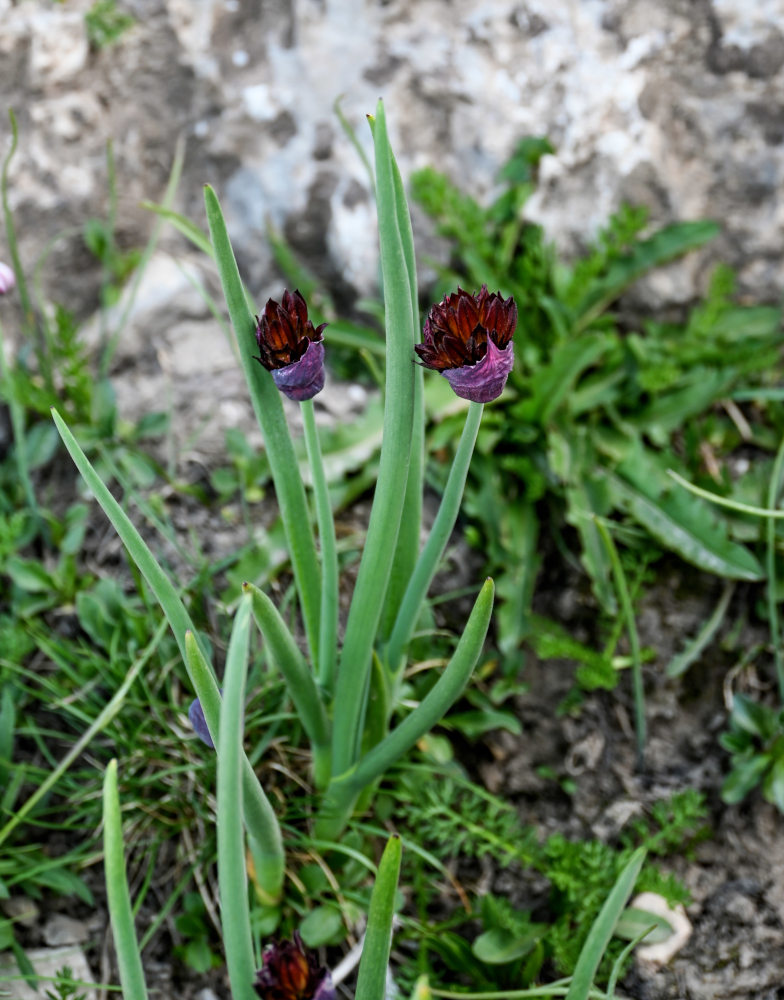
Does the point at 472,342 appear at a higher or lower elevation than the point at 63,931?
higher

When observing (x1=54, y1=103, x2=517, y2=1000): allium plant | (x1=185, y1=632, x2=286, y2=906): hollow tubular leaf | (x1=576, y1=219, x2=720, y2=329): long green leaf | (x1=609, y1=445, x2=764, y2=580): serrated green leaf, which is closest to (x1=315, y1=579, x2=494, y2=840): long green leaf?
(x1=54, y1=103, x2=517, y2=1000): allium plant

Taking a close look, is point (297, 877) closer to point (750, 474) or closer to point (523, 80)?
point (750, 474)

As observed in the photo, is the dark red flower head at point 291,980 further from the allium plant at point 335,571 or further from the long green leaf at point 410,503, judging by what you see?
the long green leaf at point 410,503

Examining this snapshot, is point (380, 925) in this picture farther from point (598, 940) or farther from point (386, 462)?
point (386, 462)

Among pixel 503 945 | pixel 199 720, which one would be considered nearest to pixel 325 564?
pixel 199 720

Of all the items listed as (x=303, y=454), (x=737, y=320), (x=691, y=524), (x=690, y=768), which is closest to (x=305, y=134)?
(x=303, y=454)
